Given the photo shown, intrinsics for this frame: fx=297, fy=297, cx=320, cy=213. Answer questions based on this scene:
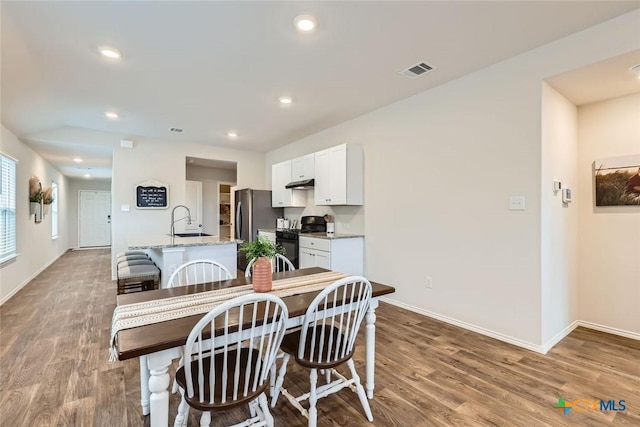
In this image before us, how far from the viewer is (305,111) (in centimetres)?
420

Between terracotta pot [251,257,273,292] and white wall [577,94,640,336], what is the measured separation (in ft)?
11.2

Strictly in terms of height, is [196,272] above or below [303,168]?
below

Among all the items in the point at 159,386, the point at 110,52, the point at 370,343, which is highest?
the point at 110,52

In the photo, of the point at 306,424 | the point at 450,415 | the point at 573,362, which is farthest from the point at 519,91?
the point at 306,424

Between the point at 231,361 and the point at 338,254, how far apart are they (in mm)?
2634

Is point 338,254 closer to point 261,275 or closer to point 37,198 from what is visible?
point 261,275

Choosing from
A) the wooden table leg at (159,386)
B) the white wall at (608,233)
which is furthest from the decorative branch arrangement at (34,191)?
the white wall at (608,233)

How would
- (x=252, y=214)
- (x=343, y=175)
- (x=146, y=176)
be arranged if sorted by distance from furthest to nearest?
(x=252, y=214)
(x=146, y=176)
(x=343, y=175)

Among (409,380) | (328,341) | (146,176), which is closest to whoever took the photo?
(328,341)

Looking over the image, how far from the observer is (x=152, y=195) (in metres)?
5.58

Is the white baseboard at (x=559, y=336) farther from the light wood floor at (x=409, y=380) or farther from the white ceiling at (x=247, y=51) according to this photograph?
the white ceiling at (x=247, y=51)

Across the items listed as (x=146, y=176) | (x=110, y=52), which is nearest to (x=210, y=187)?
(x=146, y=176)

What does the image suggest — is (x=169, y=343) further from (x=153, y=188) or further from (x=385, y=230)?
(x=153, y=188)

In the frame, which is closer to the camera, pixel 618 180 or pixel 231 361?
pixel 231 361
